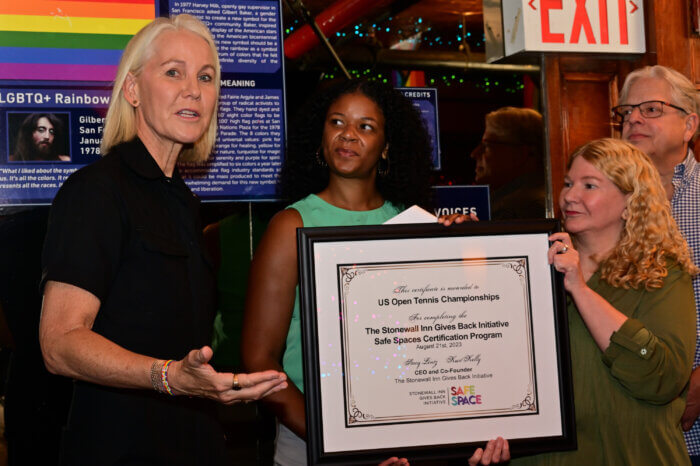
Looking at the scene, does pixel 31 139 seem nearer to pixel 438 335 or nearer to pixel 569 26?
pixel 438 335

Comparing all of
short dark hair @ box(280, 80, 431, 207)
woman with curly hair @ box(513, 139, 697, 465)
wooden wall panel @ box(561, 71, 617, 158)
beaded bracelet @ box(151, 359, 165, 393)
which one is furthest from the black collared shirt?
wooden wall panel @ box(561, 71, 617, 158)

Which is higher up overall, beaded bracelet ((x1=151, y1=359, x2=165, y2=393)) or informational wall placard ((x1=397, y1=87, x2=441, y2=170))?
informational wall placard ((x1=397, y1=87, x2=441, y2=170))

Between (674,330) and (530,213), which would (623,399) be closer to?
(674,330)

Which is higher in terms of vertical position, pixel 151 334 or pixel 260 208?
pixel 260 208

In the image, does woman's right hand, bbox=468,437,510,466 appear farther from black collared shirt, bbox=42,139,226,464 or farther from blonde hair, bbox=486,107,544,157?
blonde hair, bbox=486,107,544,157

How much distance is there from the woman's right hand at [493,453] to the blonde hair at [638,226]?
59cm

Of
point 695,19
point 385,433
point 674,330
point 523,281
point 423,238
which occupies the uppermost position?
point 695,19

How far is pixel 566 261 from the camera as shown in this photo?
7.11ft

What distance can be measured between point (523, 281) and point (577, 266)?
6.4 inches

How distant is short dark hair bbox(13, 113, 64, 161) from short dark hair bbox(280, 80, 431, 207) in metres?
1.08

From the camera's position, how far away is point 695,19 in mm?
3744

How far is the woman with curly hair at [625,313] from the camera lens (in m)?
2.12

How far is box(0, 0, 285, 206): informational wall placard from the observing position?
3105mm

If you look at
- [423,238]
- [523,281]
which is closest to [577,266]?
[523,281]
